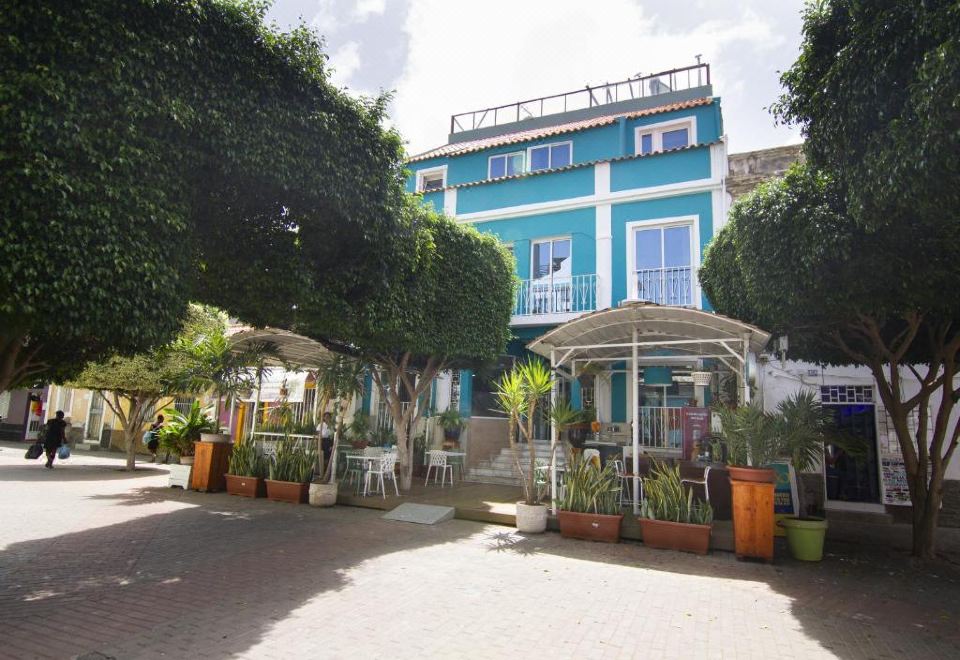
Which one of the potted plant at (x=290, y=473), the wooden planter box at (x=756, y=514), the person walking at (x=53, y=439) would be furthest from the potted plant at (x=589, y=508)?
the person walking at (x=53, y=439)

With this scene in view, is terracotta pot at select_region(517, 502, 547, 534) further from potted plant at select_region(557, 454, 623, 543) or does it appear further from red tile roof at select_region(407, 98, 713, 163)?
red tile roof at select_region(407, 98, 713, 163)

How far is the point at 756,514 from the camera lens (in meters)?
6.82

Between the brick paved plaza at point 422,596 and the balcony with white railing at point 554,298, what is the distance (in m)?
6.31

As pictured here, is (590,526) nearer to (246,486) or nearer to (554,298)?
(246,486)

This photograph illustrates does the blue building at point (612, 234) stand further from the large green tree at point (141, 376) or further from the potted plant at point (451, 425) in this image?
the large green tree at point (141, 376)

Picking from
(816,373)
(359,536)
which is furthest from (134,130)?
(816,373)

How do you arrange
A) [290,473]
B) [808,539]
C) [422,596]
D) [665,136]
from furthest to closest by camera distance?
[665,136] < [290,473] < [808,539] < [422,596]

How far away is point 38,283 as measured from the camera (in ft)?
13.2

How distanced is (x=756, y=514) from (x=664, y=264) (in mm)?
7441

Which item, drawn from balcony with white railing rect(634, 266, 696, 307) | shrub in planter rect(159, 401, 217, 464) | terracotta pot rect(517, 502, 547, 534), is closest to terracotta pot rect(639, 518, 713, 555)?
terracotta pot rect(517, 502, 547, 534)

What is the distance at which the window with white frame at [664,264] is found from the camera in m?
12.8

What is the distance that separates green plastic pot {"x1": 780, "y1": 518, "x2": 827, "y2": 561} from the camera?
6.94 m

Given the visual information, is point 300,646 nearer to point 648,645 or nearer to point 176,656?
point 176,656

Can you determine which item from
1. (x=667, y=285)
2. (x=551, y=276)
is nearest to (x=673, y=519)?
(x=667, y=285)
